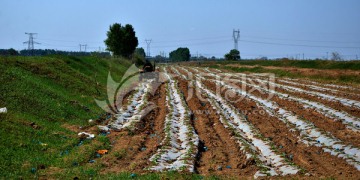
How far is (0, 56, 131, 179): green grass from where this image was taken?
1043cm

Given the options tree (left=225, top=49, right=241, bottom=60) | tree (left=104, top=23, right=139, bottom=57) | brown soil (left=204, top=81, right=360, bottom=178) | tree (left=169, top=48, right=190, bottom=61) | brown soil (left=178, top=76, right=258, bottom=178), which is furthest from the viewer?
tree (left=169, top=48, right=190, bottom=61)

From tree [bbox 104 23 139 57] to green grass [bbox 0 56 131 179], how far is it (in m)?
48.5

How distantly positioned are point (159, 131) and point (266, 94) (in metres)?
13.9

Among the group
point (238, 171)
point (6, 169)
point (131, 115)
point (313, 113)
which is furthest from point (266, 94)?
point (6, 169)

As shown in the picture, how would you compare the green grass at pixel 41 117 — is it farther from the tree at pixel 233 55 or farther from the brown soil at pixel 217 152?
the tree at pixel 233 55

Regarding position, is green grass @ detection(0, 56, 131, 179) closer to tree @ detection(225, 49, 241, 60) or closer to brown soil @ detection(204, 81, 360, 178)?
brown soil @ detection(204, 81, 360, 178)

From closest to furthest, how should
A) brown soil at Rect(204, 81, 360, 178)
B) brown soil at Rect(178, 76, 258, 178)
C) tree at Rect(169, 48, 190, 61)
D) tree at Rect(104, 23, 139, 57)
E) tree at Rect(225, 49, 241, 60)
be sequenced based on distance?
brown soil at Rect(204, 81, 360, 178), brown soil at Rect(178, 76, 258, 178), tree at Rect(104, 23, 139, 57), tree at Rect(225, 49, 241, 60), tree at Rect(169, 48, 190, 61)

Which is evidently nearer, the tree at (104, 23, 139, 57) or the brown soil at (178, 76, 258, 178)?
the brown soil at (178, 76, 258, 178)

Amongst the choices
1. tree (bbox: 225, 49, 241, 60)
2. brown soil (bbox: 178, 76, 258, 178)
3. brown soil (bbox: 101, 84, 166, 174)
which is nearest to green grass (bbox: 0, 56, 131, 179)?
brown soil (bbox: 101, 84, 166, 174)

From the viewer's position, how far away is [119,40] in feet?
247

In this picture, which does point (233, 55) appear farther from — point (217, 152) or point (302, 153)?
point (217, 152)

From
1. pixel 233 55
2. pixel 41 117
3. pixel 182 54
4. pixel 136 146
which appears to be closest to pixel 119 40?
pixel 233 55

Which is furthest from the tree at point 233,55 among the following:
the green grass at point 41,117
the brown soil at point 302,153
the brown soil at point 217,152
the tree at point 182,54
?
the brown soil at point 302,153

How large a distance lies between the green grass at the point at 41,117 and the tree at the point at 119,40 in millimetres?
48491
